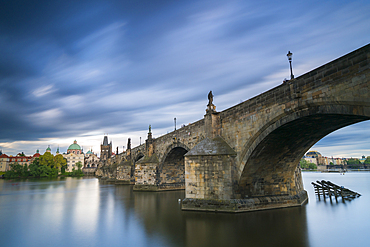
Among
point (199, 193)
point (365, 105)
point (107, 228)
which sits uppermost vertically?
point (365, 105)

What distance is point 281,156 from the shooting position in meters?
14.4

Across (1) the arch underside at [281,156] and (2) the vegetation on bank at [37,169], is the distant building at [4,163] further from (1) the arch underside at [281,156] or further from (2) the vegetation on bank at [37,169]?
(1) the arch underside at [281,156]

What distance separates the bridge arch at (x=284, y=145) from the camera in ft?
33.0

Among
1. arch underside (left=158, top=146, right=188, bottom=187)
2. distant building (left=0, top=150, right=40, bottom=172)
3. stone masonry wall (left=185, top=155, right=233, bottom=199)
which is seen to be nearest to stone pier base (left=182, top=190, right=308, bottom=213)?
stone masonry wall (left=185, top=155, right=233, bottom=199)

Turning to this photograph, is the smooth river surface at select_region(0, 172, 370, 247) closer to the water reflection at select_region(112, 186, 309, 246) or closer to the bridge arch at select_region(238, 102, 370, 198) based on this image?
the water reflection at select_region(112, 186, 309, 246)

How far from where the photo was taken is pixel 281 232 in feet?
32.5

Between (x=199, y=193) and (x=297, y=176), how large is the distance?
26.5ft

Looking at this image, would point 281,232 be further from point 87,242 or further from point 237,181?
point 87,242

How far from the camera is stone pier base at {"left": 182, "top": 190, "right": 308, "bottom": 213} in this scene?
530 inches

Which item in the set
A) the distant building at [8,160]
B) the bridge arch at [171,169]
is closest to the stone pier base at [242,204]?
the bridge arch at [171,169]

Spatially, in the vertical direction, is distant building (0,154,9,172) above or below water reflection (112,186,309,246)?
above

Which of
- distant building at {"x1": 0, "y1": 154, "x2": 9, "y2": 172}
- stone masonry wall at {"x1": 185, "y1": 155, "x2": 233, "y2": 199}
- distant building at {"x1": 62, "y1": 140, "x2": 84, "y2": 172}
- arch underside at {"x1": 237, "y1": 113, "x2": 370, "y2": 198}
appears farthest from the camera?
distant building at {"x1": 62, "y1": 140, "x2": 84, "y2": 172}

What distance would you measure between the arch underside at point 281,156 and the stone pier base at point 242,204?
39 centimetres

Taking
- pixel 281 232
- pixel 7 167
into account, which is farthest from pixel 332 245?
pixel 7 167
